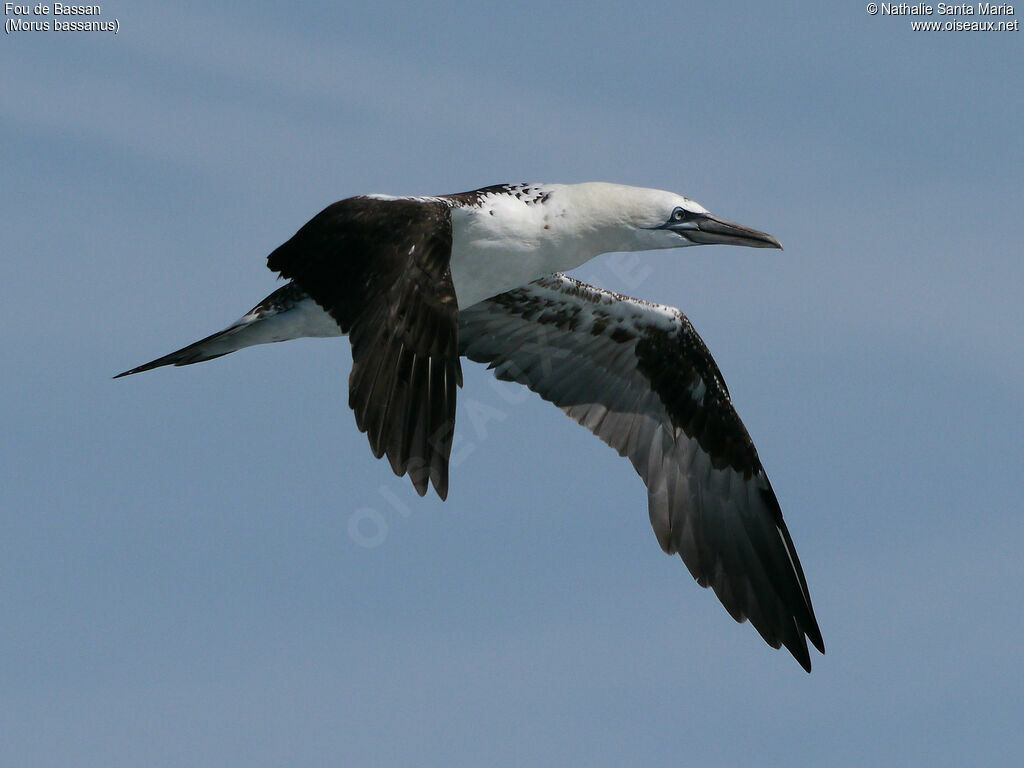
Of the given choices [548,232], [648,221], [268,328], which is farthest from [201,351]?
[648,221]

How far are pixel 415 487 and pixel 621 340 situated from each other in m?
5.90

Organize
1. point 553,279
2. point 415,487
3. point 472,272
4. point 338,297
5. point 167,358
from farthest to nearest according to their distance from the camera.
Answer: point 553,279 < point 167,358 < point 472,272 < point 338,297 < point 415,487

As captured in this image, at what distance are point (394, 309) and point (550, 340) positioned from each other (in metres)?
Result: 4.90

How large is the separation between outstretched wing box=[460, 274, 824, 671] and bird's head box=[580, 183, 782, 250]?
134 cm

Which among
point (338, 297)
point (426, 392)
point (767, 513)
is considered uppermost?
point (338, 297)

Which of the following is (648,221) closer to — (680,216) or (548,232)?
(680,216)

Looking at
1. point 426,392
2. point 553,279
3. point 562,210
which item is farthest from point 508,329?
point 426,392

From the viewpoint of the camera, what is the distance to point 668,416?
16516 millimetres

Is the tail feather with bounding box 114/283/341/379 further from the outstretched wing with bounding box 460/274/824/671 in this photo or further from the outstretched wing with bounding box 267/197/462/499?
the outstretched wing with bounding box 460/274/824/671

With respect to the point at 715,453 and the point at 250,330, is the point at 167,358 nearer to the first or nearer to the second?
the point at 250,330

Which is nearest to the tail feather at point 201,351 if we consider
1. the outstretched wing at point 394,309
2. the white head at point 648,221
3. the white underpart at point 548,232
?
the outstretched wing at point 394,309

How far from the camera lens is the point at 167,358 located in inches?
580

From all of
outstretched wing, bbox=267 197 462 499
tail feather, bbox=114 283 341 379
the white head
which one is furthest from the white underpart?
tail feather, bbox=114 283 341 379

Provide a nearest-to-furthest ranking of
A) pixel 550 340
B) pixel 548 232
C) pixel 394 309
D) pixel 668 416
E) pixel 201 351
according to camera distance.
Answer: pixel 394 309 → pixel 548 232 → pixel 201 351 → pixel 550 340 → pixel 668 416
